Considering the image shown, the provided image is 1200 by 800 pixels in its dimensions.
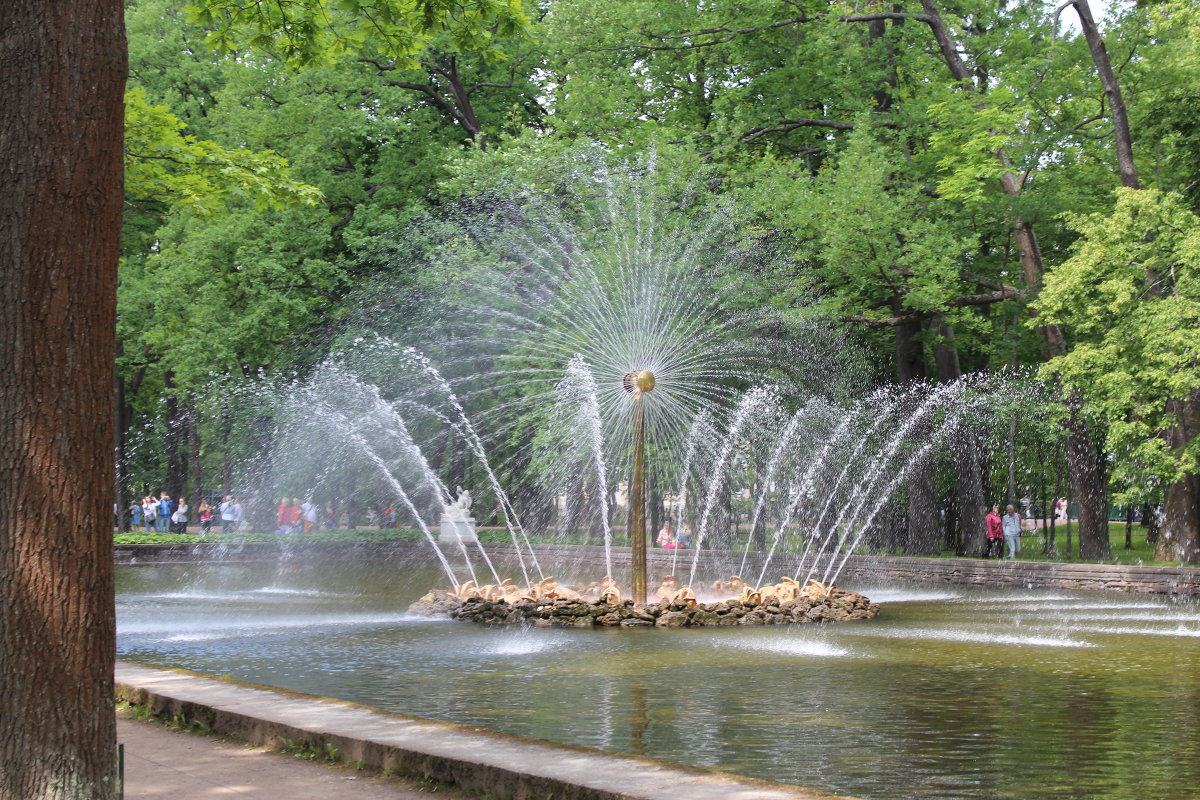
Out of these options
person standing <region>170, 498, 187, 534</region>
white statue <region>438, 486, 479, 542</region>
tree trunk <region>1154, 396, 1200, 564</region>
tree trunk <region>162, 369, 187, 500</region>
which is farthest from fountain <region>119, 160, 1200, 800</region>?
tree trunk <region>1154, 396, 1200, 564</region>

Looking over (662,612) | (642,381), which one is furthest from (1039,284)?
(662,612)

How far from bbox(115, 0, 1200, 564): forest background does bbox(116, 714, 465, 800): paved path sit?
45.5 ft

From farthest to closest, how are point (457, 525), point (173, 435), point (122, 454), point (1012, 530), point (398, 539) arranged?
point (122, 454)
point (173, 435)
point (457, 525)
point (398, 539)
point (1012, 530)

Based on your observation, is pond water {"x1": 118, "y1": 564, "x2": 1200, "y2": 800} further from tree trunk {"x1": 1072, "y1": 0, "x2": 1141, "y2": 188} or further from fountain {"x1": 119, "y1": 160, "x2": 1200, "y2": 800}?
tree trunk {"x1": 1072, "y1": 0, "x2": 1141, "y2": 188}

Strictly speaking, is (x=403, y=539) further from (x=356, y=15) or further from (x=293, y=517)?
(x=356, y=15)

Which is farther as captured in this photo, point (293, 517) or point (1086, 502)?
point (293, 517)

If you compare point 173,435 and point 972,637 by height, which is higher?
point 173,435

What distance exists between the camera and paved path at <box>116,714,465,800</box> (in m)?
6.27

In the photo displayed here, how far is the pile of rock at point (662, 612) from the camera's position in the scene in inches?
668

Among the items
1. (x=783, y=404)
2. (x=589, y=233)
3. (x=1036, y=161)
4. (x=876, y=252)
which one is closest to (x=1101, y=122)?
(x=1036, y=161)

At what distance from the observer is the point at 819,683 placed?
11.5 m

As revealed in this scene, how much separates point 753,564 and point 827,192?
844 centimetres

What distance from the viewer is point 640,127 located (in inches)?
1187

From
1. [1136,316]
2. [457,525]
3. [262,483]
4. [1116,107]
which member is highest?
[1116,107]
